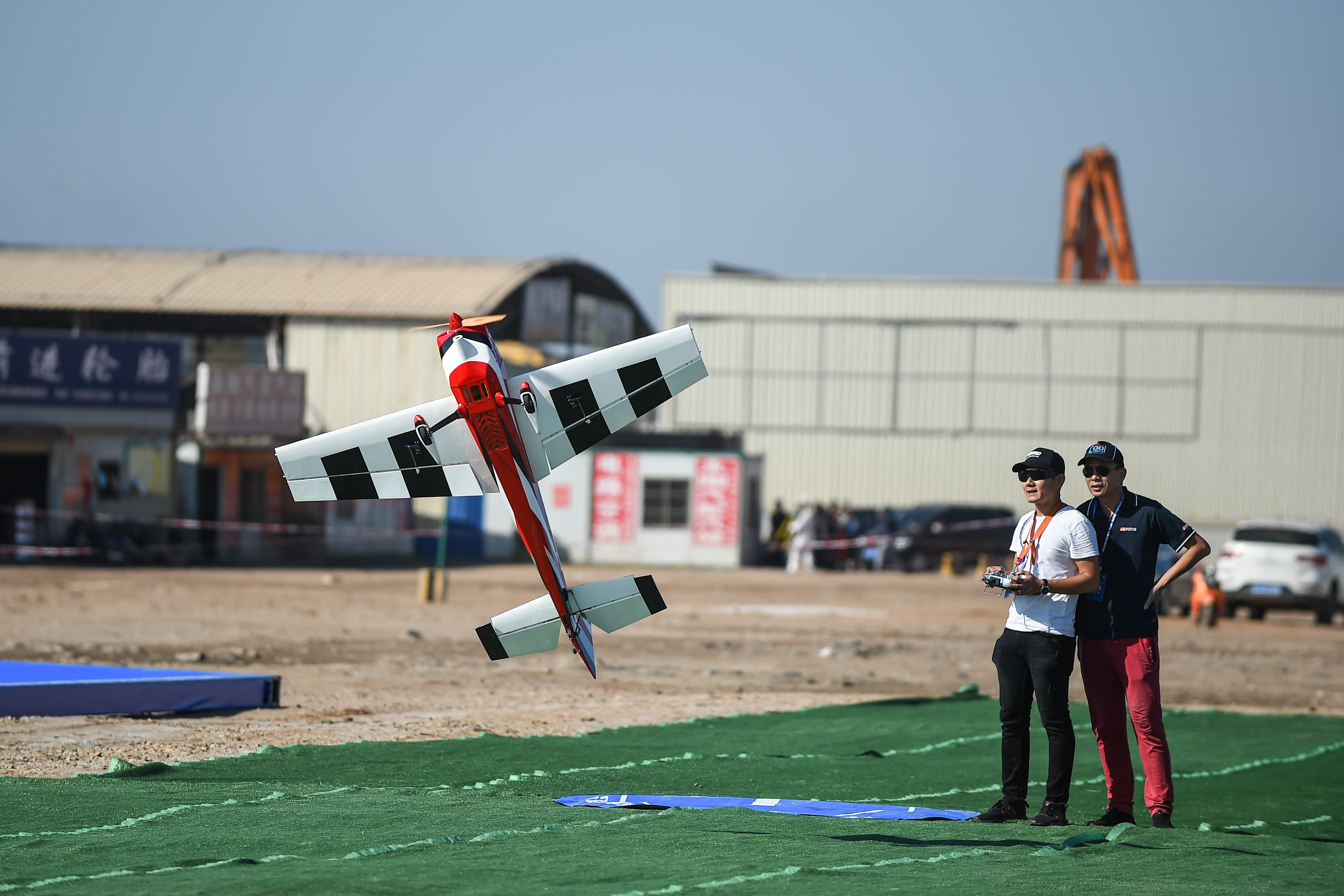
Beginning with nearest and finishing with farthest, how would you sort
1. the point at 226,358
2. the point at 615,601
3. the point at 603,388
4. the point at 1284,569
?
the point at 603,388, the point at 615,601, the point at 1284,569, the point at 226,358

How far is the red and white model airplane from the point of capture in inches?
316

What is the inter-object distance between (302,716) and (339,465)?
3.33 m

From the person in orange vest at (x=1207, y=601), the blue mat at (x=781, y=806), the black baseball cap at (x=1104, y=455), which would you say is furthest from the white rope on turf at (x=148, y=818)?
the person in orange vest at (x=1207, y=601)

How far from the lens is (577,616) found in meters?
8.24

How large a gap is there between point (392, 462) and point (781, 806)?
2931 millimetres

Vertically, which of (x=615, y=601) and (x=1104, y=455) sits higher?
(x=1104, y=455)

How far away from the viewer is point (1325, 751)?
405 inches

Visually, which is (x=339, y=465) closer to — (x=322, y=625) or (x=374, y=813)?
(x=374, y=813)

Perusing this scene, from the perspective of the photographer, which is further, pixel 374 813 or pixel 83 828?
pixel 374 813

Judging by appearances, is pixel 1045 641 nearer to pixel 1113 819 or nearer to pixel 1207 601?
pixel 1113 819

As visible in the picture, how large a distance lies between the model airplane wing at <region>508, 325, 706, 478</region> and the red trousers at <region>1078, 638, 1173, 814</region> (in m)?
2.61

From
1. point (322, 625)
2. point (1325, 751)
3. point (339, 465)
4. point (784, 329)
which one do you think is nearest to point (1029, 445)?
point (784, 329)

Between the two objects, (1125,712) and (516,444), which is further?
(516,444)

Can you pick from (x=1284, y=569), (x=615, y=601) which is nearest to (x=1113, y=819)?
(x=615, y=601)
